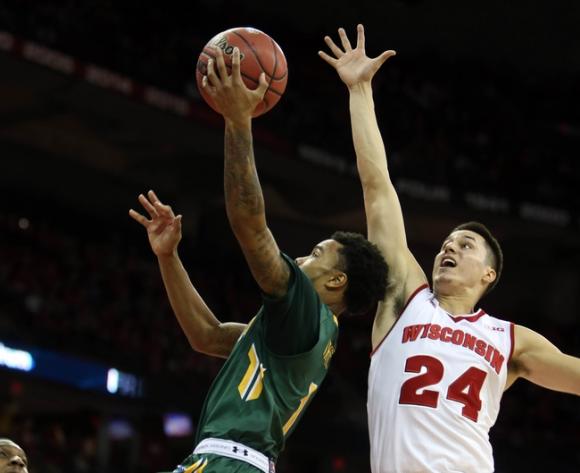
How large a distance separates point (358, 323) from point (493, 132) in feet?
17.8

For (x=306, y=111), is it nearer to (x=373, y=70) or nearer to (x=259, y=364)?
(x=373, y=70)

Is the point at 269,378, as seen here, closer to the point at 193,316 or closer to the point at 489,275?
the point at 193,316

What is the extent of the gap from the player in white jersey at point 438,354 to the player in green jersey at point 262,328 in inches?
17.2

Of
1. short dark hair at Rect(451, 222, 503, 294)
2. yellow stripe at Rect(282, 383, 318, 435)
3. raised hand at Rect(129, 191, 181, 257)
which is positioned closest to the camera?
yellow stripe at Rect(282, 383, 318, 435)

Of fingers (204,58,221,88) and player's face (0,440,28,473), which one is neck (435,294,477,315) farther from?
player's face (0,440,28,473)

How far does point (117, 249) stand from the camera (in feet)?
58.8

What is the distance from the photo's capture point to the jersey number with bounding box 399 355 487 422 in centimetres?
427

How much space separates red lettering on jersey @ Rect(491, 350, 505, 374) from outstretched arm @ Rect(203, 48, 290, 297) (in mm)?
1238

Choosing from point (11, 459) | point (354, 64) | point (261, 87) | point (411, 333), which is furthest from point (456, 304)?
point (11, 459)

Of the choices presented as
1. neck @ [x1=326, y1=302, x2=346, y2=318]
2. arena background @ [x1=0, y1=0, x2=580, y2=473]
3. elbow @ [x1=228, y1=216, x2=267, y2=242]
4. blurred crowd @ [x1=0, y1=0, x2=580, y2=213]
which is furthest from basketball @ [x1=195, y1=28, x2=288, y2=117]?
blurred crowd @ [x1=0, y1=0, x2=580, y2=213]

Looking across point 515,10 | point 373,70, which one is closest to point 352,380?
point 515,10

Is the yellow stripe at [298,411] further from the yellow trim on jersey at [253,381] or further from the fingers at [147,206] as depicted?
the fingers at [147,206]

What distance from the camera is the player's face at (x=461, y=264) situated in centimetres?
466

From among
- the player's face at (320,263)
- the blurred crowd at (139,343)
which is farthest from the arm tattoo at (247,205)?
the blurred crowd at (139,343)
